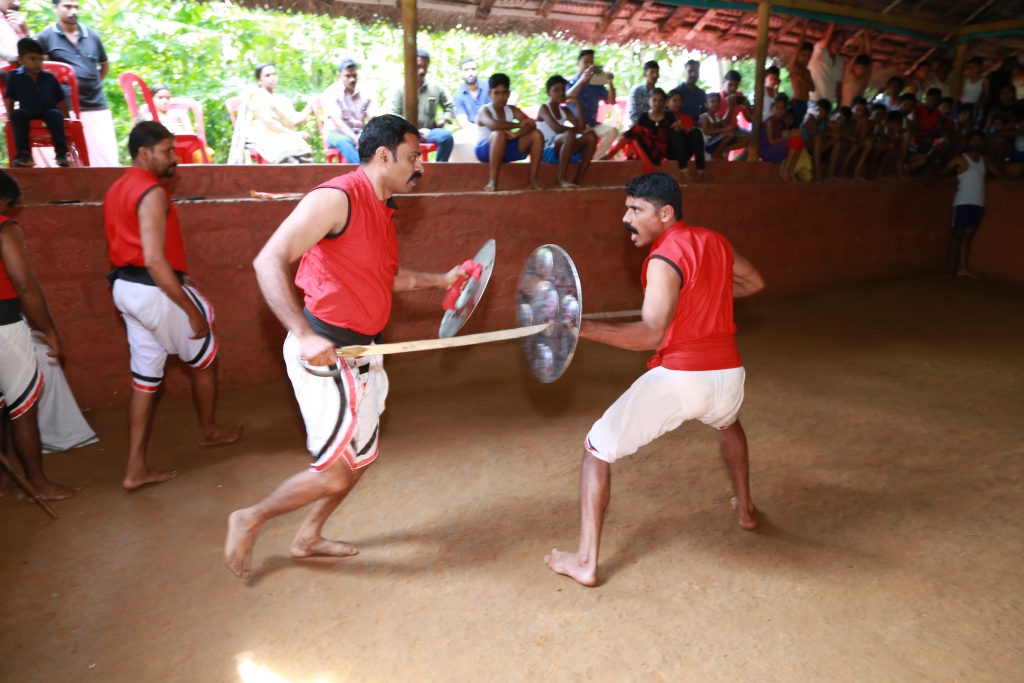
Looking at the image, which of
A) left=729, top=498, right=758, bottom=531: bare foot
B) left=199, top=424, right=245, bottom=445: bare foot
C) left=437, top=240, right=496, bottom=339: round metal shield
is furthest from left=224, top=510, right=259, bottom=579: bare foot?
left=729, top=498, right=758, bottom=531: bare foot

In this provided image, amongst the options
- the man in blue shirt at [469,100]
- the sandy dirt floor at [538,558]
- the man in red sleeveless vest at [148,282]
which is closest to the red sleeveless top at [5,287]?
the man in red sleeveless vest at [148,282]

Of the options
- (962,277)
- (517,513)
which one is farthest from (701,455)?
(962,277)

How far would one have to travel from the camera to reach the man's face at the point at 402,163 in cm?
295

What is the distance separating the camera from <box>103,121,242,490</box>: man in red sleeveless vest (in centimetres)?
382

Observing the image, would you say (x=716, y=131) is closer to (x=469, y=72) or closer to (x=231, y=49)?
(x=469, y=72)

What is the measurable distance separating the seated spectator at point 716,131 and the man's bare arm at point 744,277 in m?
6.56

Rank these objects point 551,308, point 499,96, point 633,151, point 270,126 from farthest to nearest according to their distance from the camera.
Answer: point 633,151 < point 270,126 < point 499,96 < point 551,308

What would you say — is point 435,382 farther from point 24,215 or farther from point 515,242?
point 24,215

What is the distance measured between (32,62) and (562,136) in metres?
4.98

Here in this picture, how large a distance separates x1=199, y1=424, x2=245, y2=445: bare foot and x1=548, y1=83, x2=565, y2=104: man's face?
16.7ft

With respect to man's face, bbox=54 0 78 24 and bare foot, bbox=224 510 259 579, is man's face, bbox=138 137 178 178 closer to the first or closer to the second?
bare foot, bbox=224 510 259 579

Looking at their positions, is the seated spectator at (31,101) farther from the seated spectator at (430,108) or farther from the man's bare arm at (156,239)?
the seated spectator at (430,108)

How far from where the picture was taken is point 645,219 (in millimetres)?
3148

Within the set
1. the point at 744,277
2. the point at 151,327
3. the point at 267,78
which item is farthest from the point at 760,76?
the point at 151,327
